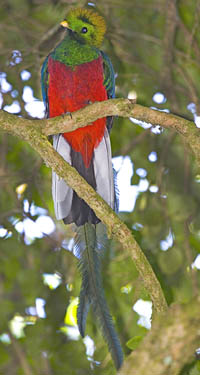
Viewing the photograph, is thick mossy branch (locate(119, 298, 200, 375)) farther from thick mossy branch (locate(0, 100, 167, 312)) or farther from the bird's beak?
the bird's beak

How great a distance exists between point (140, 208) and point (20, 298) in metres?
0.97

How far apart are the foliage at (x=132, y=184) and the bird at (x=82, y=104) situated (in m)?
0.27

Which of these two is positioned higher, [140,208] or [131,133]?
[131,133]

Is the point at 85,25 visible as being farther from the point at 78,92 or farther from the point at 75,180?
the point at 75,180

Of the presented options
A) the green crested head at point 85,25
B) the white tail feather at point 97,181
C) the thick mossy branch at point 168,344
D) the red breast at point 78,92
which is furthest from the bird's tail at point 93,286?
the green crested head at point 85,25

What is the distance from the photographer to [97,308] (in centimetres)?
213

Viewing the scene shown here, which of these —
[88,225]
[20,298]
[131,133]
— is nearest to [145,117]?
[88,225]

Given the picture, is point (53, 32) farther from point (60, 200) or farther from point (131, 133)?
point (60, 200)

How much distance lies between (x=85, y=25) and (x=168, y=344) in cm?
228

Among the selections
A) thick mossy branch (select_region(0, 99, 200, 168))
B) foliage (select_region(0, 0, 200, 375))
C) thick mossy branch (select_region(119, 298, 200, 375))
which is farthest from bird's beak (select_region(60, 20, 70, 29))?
thick mossy branch (select_region(119, 298, 200, 375))

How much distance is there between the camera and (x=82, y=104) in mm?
2830

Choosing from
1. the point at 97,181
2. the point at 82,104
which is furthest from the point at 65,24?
the point at 97,181

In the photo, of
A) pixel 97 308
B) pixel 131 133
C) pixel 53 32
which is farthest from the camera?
pixel 131 133

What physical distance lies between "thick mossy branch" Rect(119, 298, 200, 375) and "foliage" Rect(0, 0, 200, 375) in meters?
1.11
